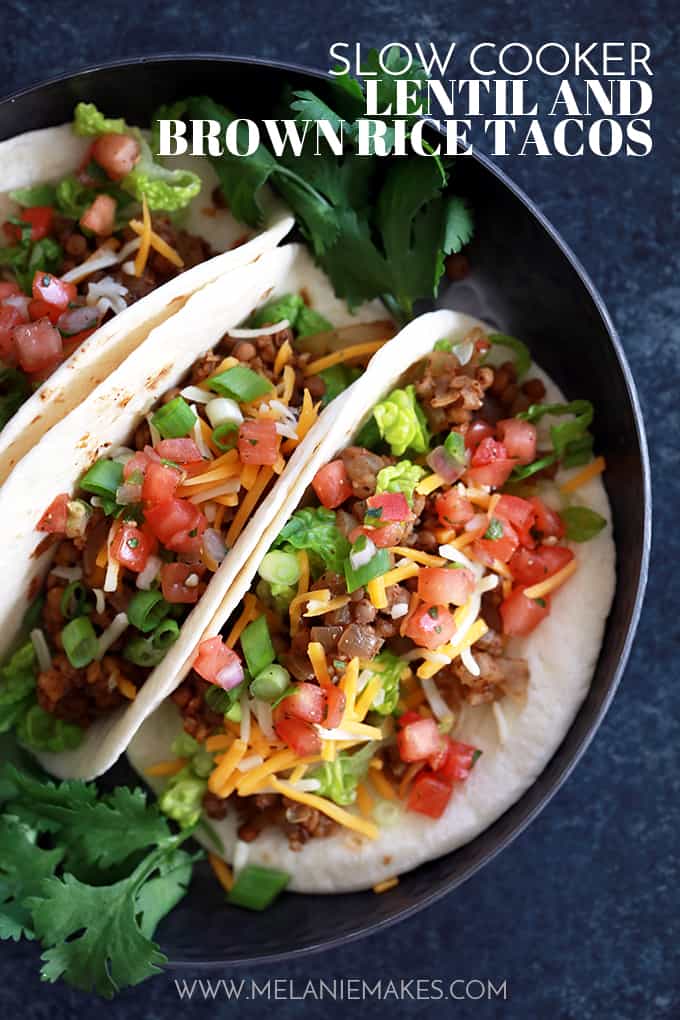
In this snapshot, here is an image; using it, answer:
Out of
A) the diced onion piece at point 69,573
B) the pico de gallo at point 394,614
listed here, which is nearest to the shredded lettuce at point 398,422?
the pico de gallo at point 394,614

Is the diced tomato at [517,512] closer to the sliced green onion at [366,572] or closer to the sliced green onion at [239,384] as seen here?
the sliced green onion at [366,572]

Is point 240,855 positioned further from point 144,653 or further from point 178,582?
point 178,582

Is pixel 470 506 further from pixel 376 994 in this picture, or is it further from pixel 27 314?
pixel 376 994

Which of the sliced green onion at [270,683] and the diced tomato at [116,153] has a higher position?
the diced tomato at [116,153]

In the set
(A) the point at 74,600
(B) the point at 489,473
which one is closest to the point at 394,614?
(B) the point at 489,473

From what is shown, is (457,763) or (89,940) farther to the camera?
(457,763)

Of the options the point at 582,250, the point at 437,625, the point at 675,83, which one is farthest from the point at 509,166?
the point at 437,625

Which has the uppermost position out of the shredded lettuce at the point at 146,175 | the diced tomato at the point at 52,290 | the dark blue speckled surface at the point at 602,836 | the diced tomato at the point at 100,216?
the shredded lettuce at the point at 146,175
